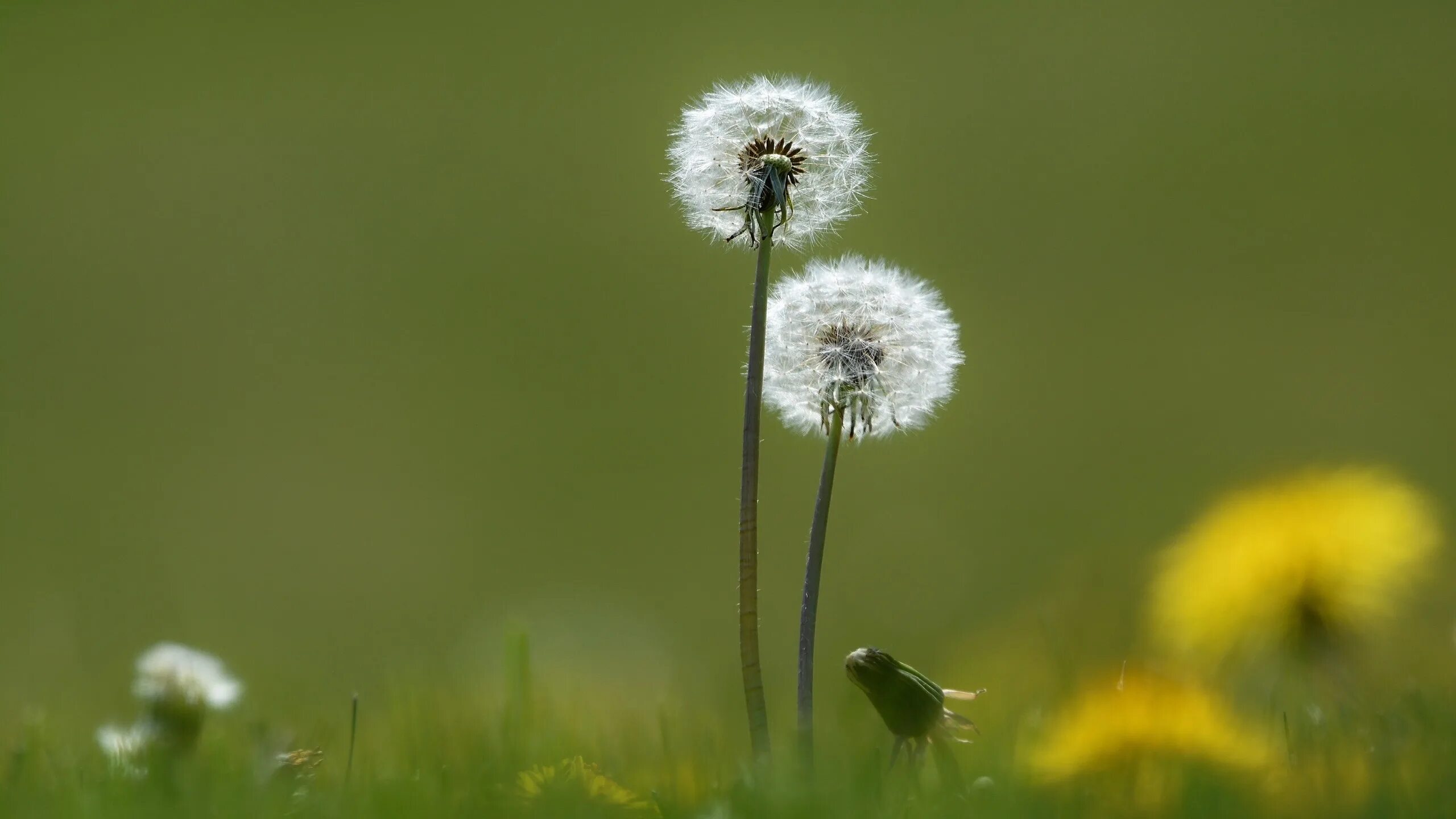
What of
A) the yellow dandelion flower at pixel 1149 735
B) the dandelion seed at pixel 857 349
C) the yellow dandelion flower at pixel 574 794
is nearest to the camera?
the yellow dandelion flower at pixel 1149 735

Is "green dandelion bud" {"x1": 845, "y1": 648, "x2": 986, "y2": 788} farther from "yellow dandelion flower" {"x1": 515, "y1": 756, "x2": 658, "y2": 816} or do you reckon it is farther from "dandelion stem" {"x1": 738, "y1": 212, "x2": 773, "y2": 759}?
"yellow dandelion flower" {"x1": 515, "y1": 756, "x2": 658, "y2": 816}

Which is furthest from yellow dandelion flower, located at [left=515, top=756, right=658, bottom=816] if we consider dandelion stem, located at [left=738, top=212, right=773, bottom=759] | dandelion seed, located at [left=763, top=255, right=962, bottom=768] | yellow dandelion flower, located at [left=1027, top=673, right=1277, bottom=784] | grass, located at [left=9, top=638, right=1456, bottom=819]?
dandelion seed, located at [left=763, top=255, right=962, bottom=768]

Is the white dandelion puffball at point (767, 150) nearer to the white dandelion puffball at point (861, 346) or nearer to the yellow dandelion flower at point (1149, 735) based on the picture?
the white dandelion puffball at point (861, 346)

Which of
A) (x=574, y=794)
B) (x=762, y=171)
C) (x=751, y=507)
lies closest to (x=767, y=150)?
(x=762, y=171)

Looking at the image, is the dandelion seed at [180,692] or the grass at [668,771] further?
the dandelion seed at [180,692]

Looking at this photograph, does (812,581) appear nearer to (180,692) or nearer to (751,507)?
(751,507)

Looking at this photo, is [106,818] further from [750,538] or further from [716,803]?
[750,538]

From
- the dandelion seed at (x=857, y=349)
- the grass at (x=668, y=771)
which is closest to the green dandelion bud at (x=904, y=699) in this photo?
the grass at (x=668, y=771)
